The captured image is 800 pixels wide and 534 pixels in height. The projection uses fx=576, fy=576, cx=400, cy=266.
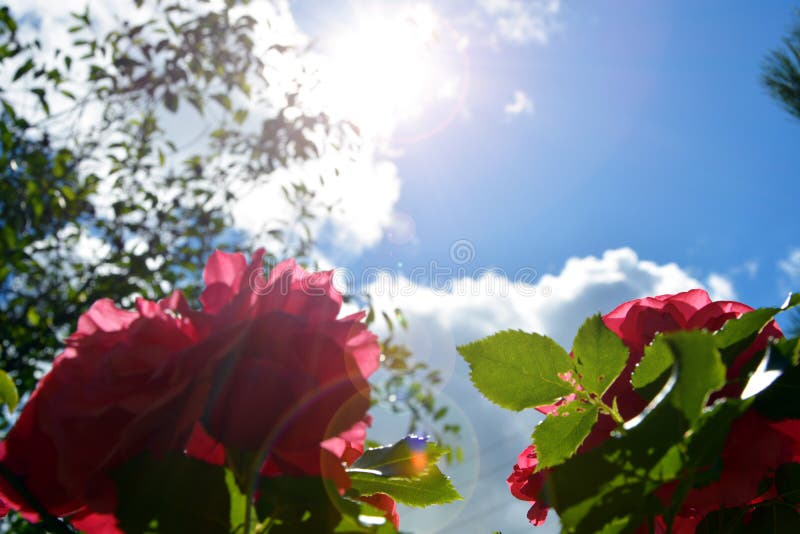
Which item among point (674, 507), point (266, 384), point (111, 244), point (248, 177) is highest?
point (248, 177)

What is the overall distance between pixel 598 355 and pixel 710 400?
117mm

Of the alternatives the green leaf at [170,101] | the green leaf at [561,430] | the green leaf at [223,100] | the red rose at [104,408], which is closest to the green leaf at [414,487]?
the green leaf at [561,430]

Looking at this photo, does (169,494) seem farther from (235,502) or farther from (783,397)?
(783,397)

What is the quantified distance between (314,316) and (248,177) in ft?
13.5

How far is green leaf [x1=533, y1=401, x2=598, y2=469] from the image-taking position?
0.55m

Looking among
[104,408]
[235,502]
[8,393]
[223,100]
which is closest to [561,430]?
[235,502]

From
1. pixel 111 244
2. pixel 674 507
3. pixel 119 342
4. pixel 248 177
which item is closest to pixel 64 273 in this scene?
pixel 111 244

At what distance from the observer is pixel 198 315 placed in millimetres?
475

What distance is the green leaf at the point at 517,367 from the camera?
1.88ft

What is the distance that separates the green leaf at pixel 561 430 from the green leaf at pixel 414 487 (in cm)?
11

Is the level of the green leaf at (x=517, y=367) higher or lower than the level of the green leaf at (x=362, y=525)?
higher

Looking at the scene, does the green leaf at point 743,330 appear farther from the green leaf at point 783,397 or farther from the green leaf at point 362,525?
the green leaf at point 362,525

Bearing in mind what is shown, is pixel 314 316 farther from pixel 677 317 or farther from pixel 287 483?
pixel 677 317

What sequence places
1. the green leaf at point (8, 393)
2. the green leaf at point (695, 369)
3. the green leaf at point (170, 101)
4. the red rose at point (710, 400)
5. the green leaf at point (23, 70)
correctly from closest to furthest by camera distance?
the green leaf at point (695, 369), the red rose at point (710, 400), the green leaf at point (8, 393), the green leaf at point (23, 70), the green leaf at point (170, 101)
